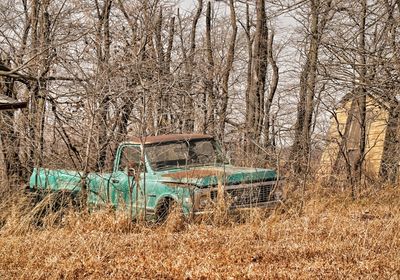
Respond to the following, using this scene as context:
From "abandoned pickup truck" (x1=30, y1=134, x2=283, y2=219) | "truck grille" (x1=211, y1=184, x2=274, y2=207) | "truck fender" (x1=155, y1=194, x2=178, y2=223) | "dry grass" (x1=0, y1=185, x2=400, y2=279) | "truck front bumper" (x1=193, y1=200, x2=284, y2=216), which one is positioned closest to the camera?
"dry grass" (x1=0, y1=185, x2=400, y2=279)

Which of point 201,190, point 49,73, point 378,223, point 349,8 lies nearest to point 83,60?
point 49,73

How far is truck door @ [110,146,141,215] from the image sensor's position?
9609 millimetres

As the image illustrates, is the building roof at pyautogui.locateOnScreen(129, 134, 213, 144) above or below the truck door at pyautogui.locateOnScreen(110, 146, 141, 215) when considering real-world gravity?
above

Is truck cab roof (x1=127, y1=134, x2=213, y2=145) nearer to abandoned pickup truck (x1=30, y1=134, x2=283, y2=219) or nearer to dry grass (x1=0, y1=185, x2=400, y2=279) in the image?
abandoned pickup truck (x1=30, y1=134, x2=283, y2=219)

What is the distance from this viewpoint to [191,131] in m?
12.2

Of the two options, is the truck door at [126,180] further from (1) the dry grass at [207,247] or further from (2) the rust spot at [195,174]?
(2) the rust spot at [195,174]

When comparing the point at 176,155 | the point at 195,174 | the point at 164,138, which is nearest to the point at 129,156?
the point at 164,138

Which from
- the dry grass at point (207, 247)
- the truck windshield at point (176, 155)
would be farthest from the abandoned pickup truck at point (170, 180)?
the dry grass at point (207, 247)

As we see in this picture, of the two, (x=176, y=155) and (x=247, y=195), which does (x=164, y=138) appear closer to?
(x=176, y=155)

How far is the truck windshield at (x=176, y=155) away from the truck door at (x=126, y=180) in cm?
28

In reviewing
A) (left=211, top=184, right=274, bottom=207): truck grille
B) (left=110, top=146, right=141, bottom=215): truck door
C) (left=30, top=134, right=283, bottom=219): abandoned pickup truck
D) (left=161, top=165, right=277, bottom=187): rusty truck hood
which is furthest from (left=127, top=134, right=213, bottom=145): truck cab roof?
(left=211, top=184, right=274, bottom=207): truck grille

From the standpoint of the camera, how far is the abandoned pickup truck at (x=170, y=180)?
371 inches

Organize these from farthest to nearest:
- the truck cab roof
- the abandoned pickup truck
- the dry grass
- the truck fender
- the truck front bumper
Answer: the truck cab roof, the truck fender, the abandoned pickup truck, the truck front bumper, the dry grass

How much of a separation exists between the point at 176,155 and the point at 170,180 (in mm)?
900
